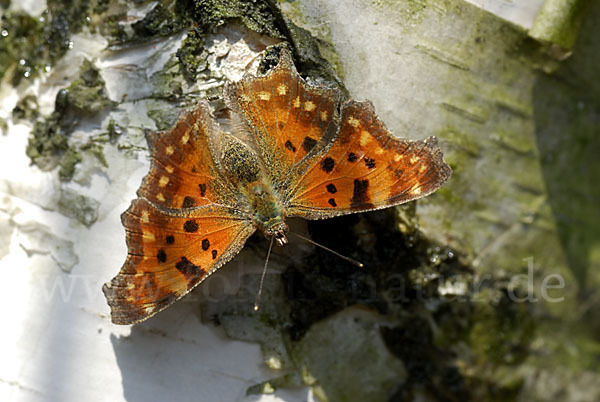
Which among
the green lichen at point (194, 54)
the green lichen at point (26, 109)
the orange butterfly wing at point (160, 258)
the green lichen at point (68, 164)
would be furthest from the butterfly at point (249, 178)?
the green lichen at point (26, 109)

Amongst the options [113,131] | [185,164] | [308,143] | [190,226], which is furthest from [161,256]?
[308,143]

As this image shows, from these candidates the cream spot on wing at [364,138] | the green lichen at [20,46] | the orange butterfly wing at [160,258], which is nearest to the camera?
the orange butterfly wing at [160,258]

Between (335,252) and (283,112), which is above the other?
(283,112)

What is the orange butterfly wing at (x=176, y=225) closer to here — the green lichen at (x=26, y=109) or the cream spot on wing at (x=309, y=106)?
the cream spot on wing at (x=309, y=106)

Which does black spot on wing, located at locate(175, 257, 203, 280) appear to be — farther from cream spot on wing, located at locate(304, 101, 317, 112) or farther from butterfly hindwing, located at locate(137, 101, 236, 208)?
cream spot on wing, located at locate(304, 101, 317, 112)

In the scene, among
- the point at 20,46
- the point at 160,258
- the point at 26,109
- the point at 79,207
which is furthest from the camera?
the point at 20,46

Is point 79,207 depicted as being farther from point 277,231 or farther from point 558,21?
point 558,21
